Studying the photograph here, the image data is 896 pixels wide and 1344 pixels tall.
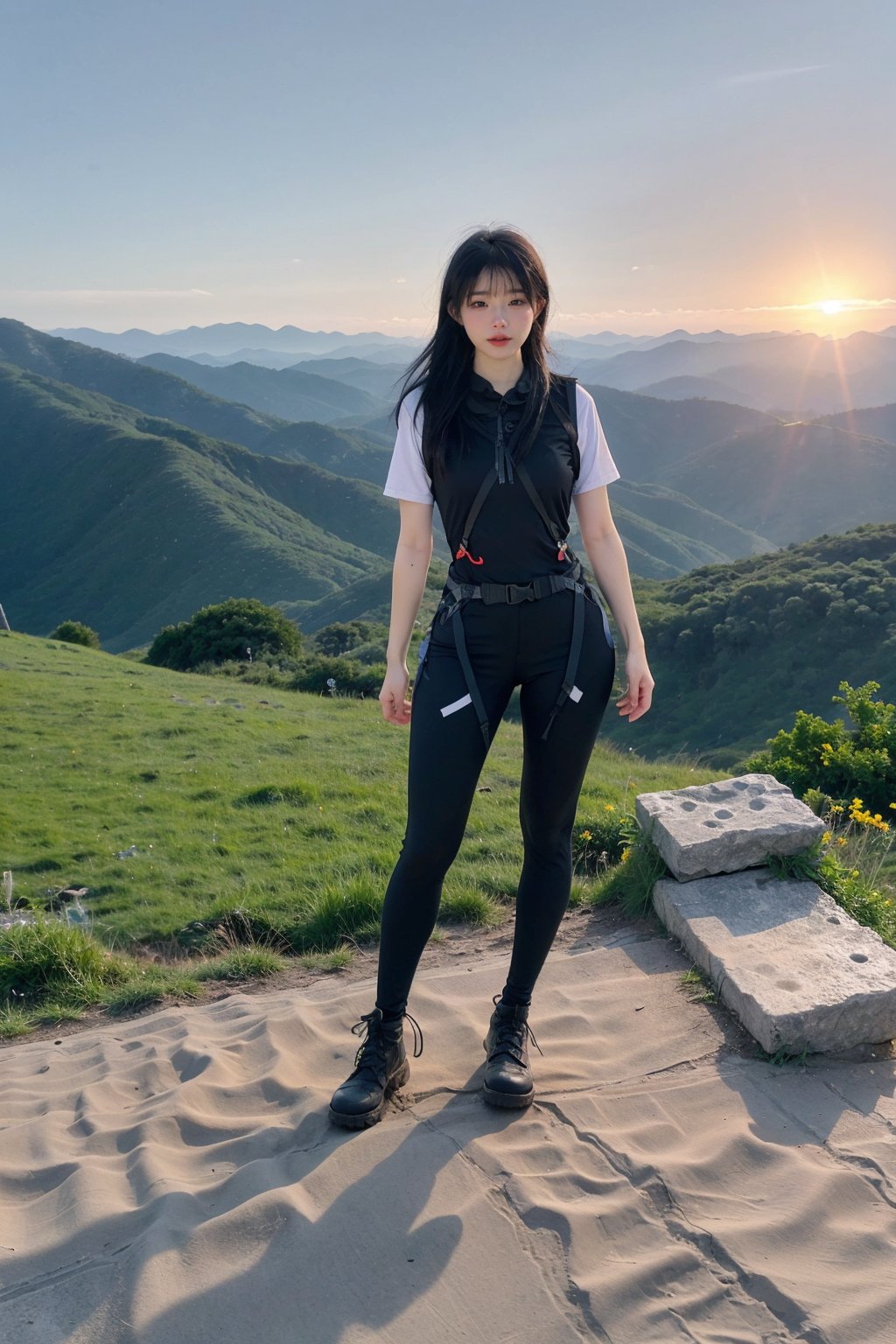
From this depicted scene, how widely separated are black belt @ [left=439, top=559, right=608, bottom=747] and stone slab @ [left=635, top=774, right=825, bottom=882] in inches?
62.7

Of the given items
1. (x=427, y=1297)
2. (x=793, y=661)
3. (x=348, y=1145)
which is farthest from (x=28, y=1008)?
(x=793, y=661)

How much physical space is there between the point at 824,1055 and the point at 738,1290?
110 centimetres

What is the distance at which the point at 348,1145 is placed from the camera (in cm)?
247

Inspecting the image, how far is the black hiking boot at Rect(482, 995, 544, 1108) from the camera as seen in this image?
8.62 feet

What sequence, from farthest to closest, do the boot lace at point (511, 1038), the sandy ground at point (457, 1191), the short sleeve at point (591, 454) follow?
the boot lace at point (511, 1038)
the short sleeve at point (591, 454)
the sandy ground at point (457, 1191)

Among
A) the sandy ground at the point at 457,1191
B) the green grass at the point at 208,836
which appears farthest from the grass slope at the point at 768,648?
the sandy ground at the point at 457,1191

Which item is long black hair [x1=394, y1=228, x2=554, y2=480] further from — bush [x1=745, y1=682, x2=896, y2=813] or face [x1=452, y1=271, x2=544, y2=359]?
bush [x1=745, y1=682, x2=896, y2=813]

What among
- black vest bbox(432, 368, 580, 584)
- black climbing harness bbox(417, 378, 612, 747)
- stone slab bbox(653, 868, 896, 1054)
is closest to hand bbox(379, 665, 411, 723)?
black climbing harness bbox(417, 378, 612, 747)

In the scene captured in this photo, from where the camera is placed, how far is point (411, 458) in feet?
8.38

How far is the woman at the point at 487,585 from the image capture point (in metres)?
2.49

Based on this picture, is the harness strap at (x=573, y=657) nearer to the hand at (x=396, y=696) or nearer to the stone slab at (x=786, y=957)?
the hand at (x=396, y=696)

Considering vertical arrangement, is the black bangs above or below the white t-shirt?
above

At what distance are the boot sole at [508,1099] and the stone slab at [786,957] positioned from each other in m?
0.81

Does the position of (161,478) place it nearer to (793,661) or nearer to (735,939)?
(793,661)
